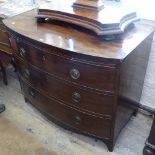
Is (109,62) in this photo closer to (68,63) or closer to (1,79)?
(68,63)

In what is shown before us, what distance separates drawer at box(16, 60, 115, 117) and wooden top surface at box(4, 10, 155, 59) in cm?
24

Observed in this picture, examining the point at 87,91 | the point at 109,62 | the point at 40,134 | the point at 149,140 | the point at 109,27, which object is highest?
the point at 109,27

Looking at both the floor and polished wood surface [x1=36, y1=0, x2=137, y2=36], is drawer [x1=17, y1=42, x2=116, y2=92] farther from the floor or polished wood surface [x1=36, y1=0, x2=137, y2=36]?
the floor

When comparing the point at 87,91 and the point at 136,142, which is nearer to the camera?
the point at 87,91

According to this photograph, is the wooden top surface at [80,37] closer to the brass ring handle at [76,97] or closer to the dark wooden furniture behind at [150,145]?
the brass ring handle at [76,97]

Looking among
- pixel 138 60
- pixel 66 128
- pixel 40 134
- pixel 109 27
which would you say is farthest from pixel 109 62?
pixel 40 134

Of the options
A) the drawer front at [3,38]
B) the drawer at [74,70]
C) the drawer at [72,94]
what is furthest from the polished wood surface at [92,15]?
the drawer front at [3,38]

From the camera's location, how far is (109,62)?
1.05 metres

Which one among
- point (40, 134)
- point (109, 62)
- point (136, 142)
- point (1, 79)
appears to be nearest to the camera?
point (109, 62)

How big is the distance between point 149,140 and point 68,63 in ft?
2.08

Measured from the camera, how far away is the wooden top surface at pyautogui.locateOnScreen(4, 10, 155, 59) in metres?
1.09

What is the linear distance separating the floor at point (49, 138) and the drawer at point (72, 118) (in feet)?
0.49

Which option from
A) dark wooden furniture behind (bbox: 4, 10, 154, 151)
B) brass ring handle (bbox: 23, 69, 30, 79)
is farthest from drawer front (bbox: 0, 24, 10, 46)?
brass ring handle (bbox: 23, 69, 30, 79)

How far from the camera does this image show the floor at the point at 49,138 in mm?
1535
